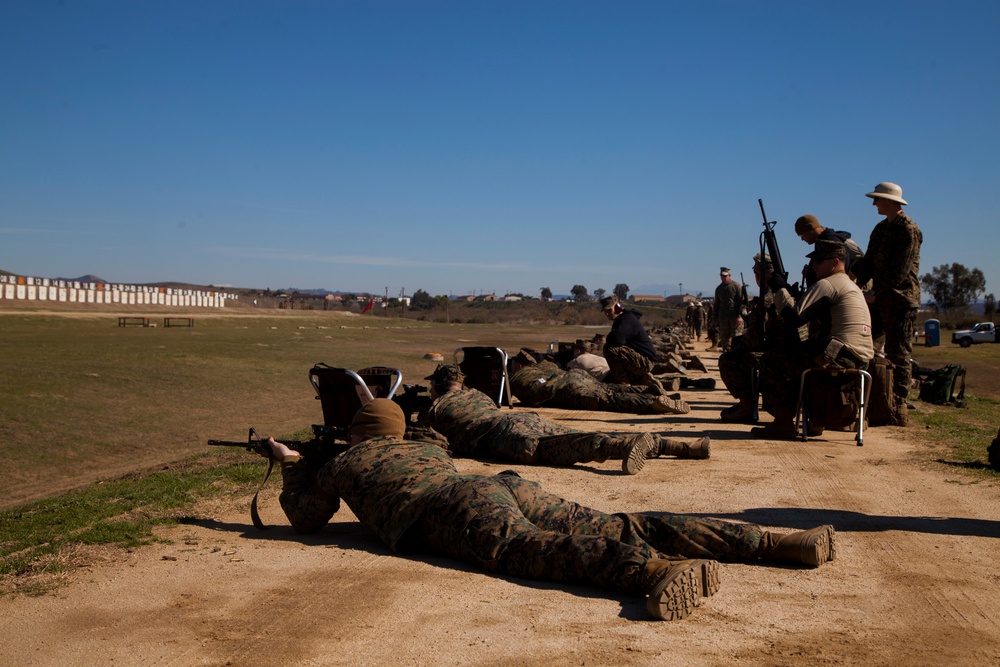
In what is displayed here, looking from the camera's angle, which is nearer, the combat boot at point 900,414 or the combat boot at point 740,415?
the combat boot at point 900,414

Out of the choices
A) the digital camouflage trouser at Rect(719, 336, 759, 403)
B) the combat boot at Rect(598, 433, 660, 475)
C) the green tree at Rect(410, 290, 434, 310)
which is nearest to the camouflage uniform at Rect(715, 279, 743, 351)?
the digital camouflage trouser at Rect(719, 336, 759, 403)

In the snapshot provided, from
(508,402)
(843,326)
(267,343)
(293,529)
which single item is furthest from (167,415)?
(267,343)

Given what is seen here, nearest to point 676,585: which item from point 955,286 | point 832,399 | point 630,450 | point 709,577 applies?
point 709,577

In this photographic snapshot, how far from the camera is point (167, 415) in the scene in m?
14.7

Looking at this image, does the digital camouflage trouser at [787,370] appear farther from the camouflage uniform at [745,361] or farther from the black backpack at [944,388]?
the black backpack at [944,388]

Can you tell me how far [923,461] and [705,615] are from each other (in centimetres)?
450

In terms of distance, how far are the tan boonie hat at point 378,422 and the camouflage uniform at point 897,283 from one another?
613 cm

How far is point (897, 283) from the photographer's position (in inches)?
382

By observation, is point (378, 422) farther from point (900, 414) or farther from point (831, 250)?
point (900, 414)

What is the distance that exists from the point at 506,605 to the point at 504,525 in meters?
0.47

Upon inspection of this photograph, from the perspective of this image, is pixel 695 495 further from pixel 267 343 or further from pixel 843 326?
pixel 267 343

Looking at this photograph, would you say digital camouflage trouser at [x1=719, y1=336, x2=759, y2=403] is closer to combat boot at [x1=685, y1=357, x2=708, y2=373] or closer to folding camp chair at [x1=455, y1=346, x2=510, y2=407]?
folding camp chair at [x1=455, y1=346, x2=510, y2=407]

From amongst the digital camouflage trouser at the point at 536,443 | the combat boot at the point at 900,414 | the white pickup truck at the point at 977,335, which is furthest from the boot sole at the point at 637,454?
the white pickup truck at the point at 977,335

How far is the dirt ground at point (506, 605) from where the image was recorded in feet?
11.9
